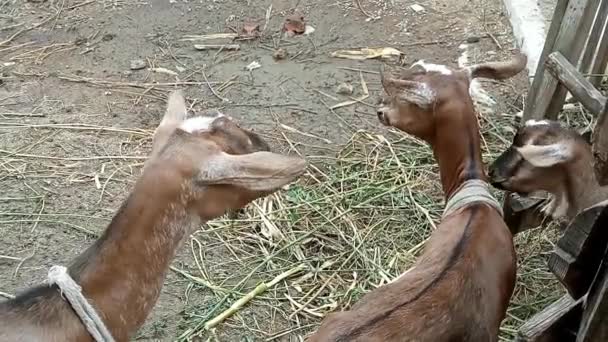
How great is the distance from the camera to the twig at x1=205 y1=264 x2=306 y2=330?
15.1ft

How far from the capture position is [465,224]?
12.6 feet

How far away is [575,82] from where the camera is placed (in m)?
4.72

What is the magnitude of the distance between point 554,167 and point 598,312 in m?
1.60

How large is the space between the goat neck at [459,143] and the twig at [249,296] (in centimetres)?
113

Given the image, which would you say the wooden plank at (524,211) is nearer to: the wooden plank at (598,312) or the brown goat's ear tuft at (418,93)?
the brown goat's ear tuft at (418,93)

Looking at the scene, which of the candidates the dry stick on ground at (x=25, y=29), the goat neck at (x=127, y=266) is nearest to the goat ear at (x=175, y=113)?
the goat neck at (x=127, y=266)

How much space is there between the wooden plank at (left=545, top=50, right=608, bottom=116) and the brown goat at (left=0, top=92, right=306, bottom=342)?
2013 millimetres

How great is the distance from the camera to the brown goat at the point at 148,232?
3303mm

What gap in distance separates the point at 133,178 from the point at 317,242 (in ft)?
4.59

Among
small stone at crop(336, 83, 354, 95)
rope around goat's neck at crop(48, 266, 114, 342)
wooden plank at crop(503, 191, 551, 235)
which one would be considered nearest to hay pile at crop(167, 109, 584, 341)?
wooden plank at crop(503, 191, 551, 235)

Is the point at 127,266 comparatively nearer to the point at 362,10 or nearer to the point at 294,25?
the point at 294,25

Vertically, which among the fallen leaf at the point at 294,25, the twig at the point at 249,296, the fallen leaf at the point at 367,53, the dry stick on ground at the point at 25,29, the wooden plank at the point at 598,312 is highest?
the wooden plank at the point at 598,312

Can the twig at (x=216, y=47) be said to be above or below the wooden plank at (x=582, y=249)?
below

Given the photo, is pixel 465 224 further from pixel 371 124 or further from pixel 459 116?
pixel 371 124
